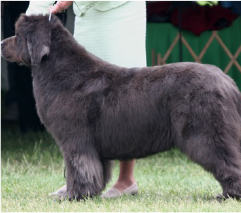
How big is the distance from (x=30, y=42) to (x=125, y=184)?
1495mm

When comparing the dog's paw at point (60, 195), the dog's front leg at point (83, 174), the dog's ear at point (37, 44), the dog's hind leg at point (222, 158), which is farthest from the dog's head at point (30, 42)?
the dog's hind leg at point (222, 158)

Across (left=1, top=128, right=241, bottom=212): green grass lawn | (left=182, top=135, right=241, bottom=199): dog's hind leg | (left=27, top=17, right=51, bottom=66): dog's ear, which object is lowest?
(left=1, top=128, right=241, bottom=212): green grass lawn

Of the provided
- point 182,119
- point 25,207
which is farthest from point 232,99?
point 25,207

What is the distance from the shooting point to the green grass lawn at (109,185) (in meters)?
4.27

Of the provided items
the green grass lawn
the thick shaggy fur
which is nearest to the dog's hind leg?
the thick shaggy fur

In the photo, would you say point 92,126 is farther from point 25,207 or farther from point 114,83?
point 25,207

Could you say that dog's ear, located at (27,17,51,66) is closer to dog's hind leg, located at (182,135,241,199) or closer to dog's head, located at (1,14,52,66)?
dog's head, located at (1,14,52,66)

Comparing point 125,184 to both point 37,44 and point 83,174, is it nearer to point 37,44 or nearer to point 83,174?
point 83,174

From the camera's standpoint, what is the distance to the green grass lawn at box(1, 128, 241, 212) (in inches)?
168

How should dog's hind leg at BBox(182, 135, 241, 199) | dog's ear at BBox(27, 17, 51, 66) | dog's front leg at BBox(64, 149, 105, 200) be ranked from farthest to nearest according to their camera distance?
dog's ear at BBox(27, 17, 51, 66)
dog's front leg at BBox(64, 149, 105, 200)
dog's hind leg at BBox(182, 135, 241, 199)

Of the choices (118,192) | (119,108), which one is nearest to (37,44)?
(119,108)

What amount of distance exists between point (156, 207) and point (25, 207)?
0.98 m

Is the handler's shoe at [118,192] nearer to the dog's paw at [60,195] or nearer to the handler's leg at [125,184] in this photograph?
the handler's leg at [125,184]

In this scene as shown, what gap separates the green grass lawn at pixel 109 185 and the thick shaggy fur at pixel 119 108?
9.6 inches
